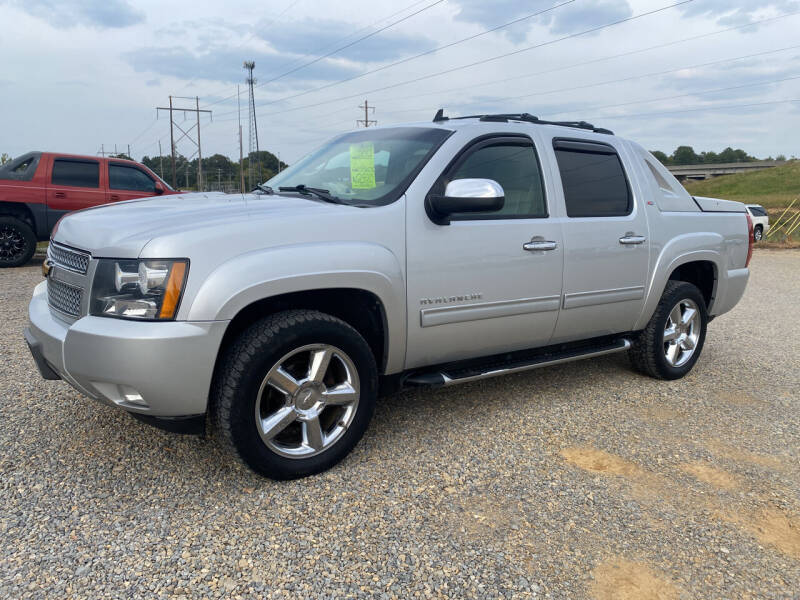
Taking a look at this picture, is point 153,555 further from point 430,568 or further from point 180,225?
point 180,225

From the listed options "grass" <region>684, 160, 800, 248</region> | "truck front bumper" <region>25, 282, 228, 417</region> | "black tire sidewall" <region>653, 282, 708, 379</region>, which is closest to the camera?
"truck front bumper" <region>25, 282, 228, 417</region>

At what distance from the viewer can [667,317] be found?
4.60 meters

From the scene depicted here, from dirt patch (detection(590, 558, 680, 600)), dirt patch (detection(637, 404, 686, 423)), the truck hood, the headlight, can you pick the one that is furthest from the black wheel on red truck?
dirt patch (detection(590, 558, 680, 600))

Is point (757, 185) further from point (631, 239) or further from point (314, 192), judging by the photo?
point (314, 192)

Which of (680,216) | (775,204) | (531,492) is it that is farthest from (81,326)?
(775,204)

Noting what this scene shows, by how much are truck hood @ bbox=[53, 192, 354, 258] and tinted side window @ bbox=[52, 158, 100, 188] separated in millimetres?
8193

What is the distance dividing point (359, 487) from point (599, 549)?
1.10 metres

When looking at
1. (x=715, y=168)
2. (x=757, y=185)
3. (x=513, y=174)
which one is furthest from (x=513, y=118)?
(x=715, y=168)

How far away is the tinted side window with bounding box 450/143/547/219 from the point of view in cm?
357

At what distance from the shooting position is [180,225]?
2.73 metres

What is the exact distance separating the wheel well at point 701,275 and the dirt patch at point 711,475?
1.86 metres

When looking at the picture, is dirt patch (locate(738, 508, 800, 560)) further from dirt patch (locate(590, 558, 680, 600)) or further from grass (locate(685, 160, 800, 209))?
grass (locate(685, 160, 800, 209))

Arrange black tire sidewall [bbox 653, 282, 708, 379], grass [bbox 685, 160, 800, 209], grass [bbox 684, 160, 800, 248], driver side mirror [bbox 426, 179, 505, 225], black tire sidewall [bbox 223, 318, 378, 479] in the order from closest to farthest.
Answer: black tire sidewall [bbox 223, 318, 378, 479]
driver side mirror [bbox 426, 179, 505, 225]
black tire sidewall [bbox 653, 282, 708, 379]
grass [bbox 684, 160, 800, 248]
grass [bbox 685, 160, 800, 209]

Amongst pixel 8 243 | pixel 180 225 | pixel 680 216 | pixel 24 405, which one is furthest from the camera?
pixel 8 243
